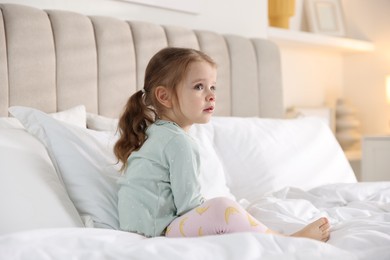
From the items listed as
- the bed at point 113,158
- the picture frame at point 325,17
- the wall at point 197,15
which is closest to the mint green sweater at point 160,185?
the bed at point 113,158

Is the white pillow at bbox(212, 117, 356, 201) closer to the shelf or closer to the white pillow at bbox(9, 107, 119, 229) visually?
the white pillow at bbox(9, 107, 119, 229)

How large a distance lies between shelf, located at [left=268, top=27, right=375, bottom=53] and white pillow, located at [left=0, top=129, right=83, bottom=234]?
81.8 inches

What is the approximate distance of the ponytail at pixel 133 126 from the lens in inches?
70.9

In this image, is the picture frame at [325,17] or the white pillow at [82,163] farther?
the picture frame at [325,17]

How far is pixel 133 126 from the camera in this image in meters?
1.83

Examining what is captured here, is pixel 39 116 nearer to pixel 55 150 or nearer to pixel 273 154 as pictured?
pixel 55 150

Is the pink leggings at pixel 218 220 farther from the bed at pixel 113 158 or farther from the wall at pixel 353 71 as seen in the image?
the wall at pixel 353 71

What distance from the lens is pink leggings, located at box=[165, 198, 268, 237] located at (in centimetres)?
153

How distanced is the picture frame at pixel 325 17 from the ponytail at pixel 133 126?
8.50 ft

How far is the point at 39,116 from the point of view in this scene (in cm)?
187

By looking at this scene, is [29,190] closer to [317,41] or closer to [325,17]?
[317,41]

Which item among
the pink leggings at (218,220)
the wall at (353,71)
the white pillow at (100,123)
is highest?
the white pillow at (100,123)

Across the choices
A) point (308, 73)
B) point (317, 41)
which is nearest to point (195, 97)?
point (317, 41)

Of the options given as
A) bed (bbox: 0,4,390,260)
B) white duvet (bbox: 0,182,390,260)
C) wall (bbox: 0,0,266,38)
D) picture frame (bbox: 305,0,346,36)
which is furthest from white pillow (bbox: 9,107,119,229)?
picture frame (bbox: 305,0,346,36)
